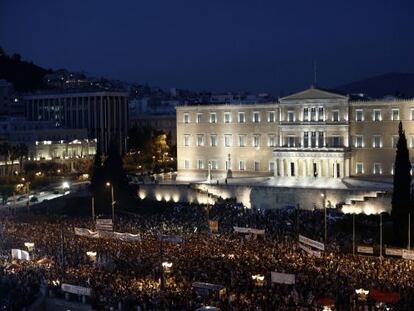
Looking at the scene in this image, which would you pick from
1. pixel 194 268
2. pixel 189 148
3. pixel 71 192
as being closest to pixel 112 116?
pixel 189 148

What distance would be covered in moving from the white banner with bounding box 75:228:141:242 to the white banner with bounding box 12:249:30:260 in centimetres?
431

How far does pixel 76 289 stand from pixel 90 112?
7079cm

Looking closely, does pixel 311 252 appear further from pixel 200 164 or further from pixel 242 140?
pixel 200 164

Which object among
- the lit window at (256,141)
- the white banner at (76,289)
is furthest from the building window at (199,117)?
the white banner at (76,289)

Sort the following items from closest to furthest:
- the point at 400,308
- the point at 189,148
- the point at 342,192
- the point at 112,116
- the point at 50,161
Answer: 1. the point at 400,308
2. the point at 342,192
3. the point at 189,148
4. the point at 50,161
5. the point at 112,116

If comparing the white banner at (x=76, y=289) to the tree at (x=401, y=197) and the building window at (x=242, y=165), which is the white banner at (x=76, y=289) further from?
the building window at (x=242, y=165)

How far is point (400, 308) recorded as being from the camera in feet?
83.8

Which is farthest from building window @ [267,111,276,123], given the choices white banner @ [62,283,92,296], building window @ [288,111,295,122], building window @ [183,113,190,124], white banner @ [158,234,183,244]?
white banner @ [62,283,92,296]

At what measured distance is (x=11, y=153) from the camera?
69562mm

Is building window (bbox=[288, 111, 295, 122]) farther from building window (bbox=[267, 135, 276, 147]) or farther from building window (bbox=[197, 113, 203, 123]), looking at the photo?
building window (bbox=[197, 113, 203, 123])

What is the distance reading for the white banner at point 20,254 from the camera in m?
35.8

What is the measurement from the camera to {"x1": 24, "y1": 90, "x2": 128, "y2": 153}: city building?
322 feet

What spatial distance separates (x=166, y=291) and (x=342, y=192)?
85.8 ft

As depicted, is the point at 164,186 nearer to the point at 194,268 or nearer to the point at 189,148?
A: the point at 189,148
